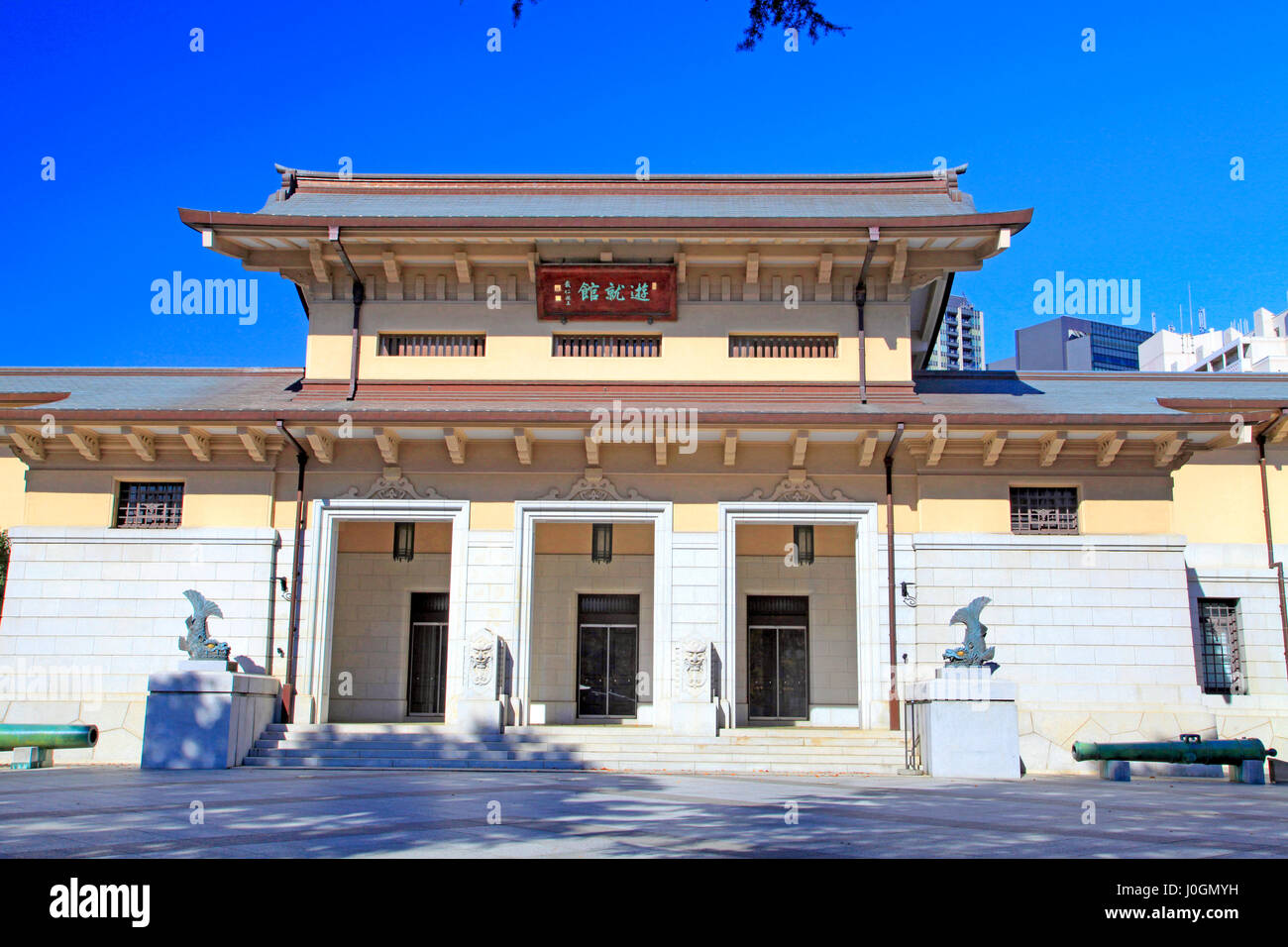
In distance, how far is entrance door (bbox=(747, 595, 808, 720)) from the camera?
79.4 feet

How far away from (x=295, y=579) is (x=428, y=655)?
16.4 ft

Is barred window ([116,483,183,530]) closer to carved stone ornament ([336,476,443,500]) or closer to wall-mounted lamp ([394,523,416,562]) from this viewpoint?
carved stone ornament ([336,476,443,500])

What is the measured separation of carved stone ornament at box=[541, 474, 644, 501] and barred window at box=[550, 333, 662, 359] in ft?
9.24

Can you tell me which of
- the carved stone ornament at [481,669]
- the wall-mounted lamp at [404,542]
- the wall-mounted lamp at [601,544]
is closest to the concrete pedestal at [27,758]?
the carved stone ornament at [481,669]

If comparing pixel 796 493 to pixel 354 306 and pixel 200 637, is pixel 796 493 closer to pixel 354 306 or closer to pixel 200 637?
pixel 354 306

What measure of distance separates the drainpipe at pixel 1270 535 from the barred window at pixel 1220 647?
77cm

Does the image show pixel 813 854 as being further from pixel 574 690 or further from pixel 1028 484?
pixel 574 690

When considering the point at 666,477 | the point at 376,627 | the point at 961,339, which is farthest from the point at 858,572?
the point at 961,339

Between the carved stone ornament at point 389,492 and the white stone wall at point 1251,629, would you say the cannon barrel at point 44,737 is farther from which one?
the white stone wall at point 1251,629

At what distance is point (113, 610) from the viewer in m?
20.1

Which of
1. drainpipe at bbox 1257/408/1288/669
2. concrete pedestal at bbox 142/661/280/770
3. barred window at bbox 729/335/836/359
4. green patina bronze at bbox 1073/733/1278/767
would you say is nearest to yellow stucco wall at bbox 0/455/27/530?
concrete pedestal at bbox 142/661/280/770

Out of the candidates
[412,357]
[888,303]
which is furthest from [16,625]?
[888,303]

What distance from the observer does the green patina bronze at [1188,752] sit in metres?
17.2

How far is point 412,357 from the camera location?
21891mm
